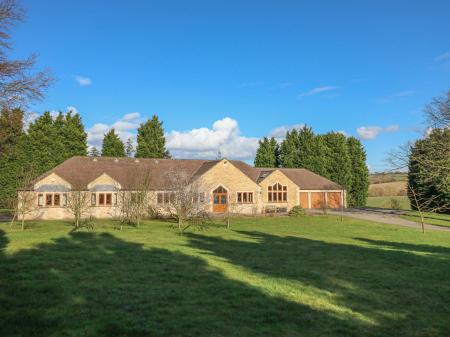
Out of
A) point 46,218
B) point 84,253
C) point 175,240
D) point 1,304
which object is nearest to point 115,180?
point 46,218

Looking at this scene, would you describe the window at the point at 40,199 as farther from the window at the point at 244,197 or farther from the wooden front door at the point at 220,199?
the window at the point at 244,197

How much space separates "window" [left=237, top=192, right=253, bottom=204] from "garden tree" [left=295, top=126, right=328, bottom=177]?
19752mm

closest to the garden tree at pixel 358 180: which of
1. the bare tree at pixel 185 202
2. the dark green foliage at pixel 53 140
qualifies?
the bare tree at pixel 185 202

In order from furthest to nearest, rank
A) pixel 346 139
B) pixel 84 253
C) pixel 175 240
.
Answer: pixel 346 139 → pixel 175 240 → pixel 84 253

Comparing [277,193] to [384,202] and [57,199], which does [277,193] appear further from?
[384,202]

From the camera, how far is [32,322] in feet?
25.8

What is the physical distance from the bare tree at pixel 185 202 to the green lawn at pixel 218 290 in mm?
10892

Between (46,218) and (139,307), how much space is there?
3151 centimetres

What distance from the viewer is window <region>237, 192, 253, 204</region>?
44844 millimetres

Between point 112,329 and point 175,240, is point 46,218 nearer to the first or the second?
point 175,240

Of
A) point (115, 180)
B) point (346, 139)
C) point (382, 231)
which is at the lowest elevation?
point (382, 231)

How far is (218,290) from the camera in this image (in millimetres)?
10562

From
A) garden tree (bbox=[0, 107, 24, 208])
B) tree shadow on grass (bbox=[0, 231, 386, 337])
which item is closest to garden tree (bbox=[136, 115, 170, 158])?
garden tree (bbox=[0, 107, 24, 208])

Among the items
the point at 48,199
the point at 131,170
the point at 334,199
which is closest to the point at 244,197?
the point at 131,170
